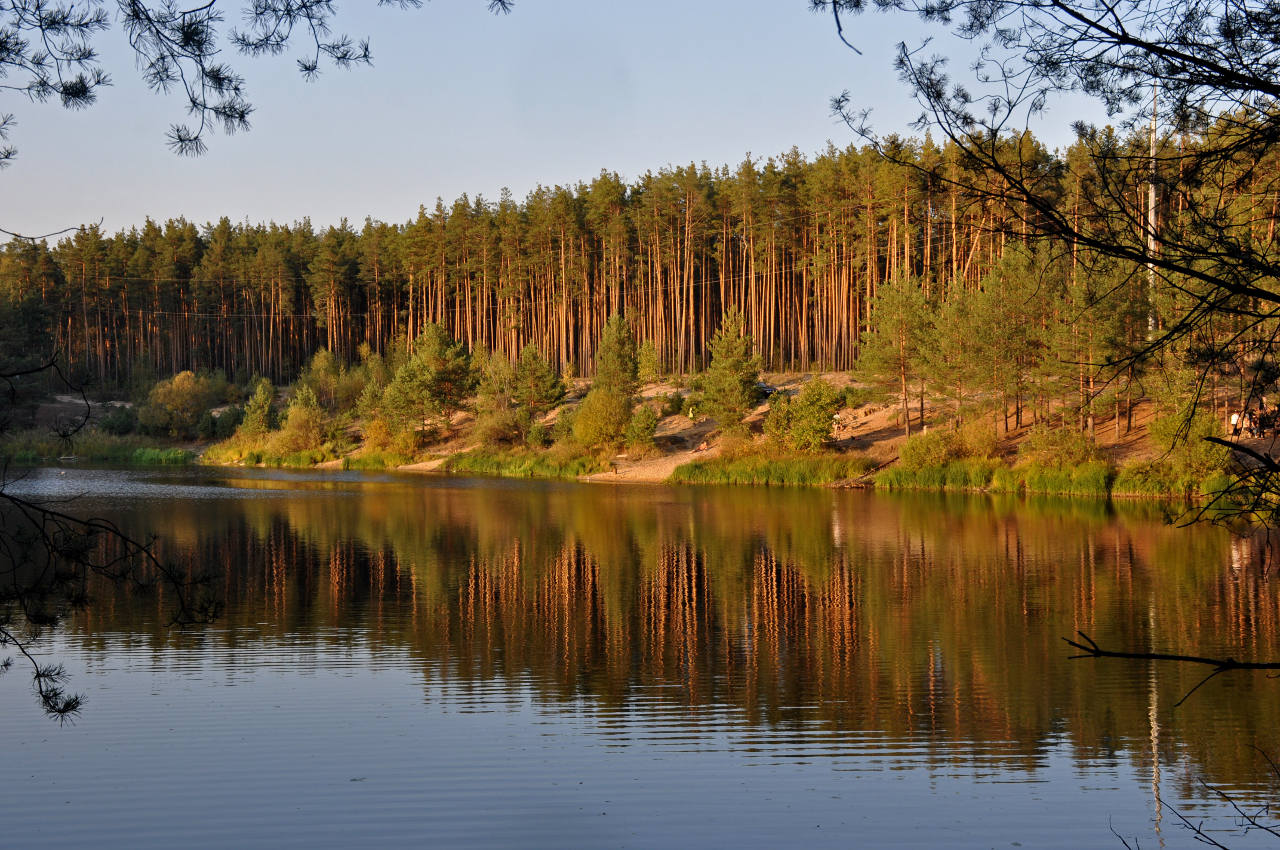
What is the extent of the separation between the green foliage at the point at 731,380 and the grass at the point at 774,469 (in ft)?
7.34

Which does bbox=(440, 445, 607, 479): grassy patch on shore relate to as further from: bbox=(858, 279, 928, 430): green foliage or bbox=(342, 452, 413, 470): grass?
bbox=(858, 279, 928, 430): green foliage

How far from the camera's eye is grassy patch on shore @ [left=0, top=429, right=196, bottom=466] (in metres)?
63.2

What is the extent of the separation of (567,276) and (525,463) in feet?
66.9

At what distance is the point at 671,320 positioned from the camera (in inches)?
2820

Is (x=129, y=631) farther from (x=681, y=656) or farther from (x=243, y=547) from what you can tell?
(x=243, y=547)

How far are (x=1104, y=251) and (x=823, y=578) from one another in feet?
54.8

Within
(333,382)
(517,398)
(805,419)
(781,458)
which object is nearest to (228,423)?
(333,382)

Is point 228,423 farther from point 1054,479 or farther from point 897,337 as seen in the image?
point 1054,479

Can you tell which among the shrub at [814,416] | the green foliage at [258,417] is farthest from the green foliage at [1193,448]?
the green foliage at [258,417]

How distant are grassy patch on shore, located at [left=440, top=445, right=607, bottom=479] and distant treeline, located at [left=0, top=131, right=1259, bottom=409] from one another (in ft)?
44.2

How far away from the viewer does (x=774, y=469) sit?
47375 mm

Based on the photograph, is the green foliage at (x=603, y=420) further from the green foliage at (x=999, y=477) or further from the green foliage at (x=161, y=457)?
the green foliage at (x=161, y=457)

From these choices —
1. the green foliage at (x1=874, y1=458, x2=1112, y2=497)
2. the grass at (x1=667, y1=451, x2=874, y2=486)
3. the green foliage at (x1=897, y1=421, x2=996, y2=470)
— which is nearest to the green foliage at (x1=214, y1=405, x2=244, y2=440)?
the grass at (x1=667, y1=451, x2=874, y2=486)

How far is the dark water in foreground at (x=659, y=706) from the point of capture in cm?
887
